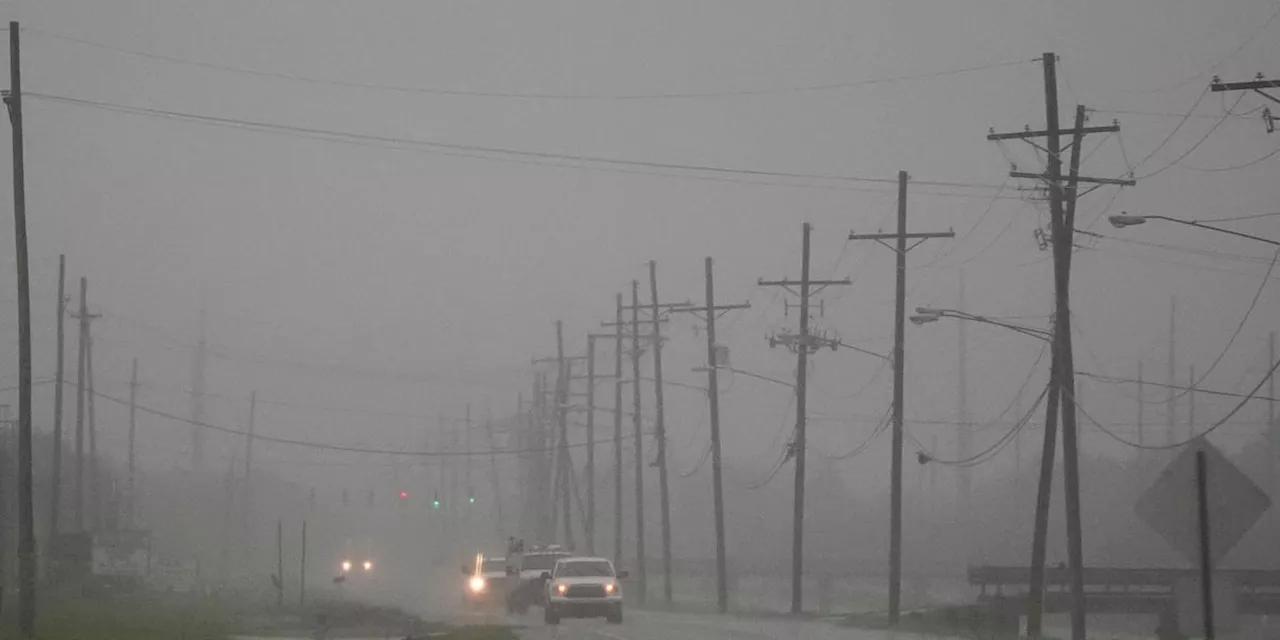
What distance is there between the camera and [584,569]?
4747 centimetres

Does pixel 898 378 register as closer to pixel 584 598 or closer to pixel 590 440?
pixel 584 598

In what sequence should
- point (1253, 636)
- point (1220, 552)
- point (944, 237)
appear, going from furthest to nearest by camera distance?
point (944, 237)
point (1253, 636)
point (1220, 552)

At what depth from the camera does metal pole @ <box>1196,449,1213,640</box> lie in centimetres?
1742

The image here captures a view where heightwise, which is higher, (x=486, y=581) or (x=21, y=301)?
(x=21, y=301)

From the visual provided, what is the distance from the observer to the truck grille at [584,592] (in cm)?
4625

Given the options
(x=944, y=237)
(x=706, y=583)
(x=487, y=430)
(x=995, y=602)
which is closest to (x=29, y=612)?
(x=995, y=602)

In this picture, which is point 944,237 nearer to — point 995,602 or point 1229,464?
point 995,602

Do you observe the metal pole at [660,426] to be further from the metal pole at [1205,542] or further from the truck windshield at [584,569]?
the metal pole at [1205,542]

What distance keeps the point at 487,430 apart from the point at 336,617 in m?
91.9

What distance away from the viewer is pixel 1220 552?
1809 centimetres

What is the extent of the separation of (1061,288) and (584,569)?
1784 cm

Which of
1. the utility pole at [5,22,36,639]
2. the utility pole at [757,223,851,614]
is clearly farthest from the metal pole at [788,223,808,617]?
the utility pole at [5,22,36,639]

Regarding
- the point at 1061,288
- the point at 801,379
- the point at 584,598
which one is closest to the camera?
the point at 1061,288

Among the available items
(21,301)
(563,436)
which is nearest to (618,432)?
(563,436)
